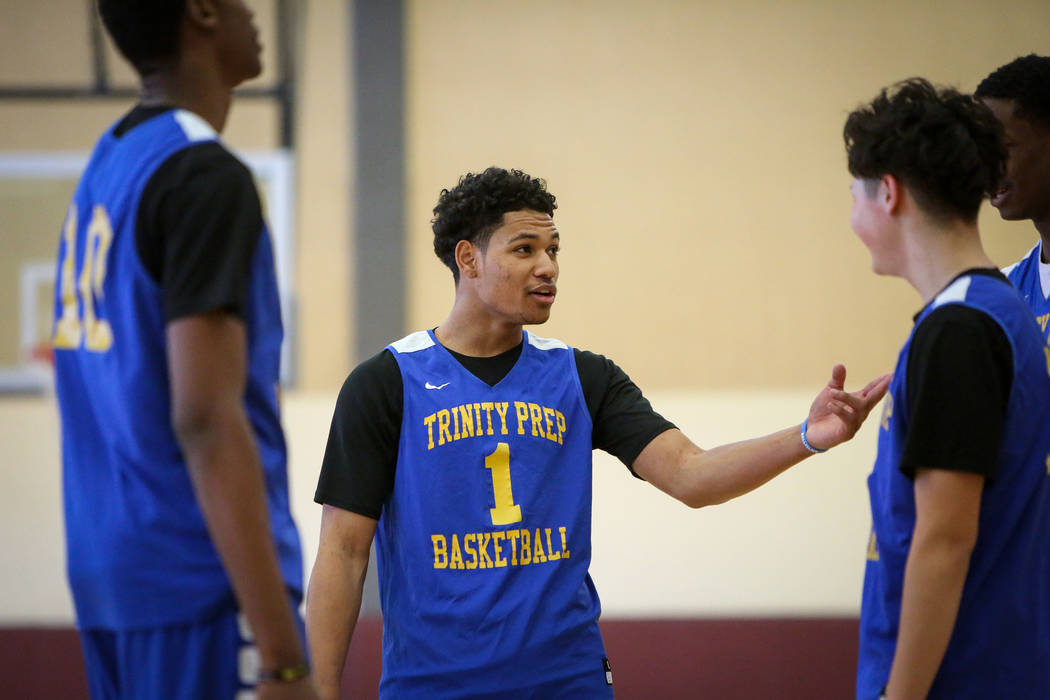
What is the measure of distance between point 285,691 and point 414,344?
1.17 m

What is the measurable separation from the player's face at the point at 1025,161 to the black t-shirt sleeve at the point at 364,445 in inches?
51.7

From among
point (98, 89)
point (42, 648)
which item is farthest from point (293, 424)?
point (98, 89)

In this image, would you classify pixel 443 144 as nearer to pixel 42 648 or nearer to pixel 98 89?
pixel 98 89

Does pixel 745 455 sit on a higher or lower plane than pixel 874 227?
lower

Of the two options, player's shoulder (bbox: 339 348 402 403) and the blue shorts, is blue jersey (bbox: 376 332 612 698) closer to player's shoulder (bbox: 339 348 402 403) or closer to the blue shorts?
player's shoulder (bbox: 339 348 402 403)

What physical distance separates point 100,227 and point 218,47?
0.96ft

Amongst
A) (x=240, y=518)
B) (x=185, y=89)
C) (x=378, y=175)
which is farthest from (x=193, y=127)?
(x=378, y=175)

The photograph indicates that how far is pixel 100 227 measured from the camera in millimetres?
1286

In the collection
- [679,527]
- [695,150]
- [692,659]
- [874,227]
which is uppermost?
[695,150]

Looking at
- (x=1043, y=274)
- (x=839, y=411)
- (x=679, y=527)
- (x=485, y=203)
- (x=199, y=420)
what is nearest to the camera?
(x=199, y=420)

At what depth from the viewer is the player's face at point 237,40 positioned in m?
1.37

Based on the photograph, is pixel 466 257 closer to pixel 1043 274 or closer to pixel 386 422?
pixel 386 422

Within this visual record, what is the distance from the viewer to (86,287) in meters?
1.31

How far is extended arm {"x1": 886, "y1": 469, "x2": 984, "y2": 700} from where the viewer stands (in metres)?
1.37
